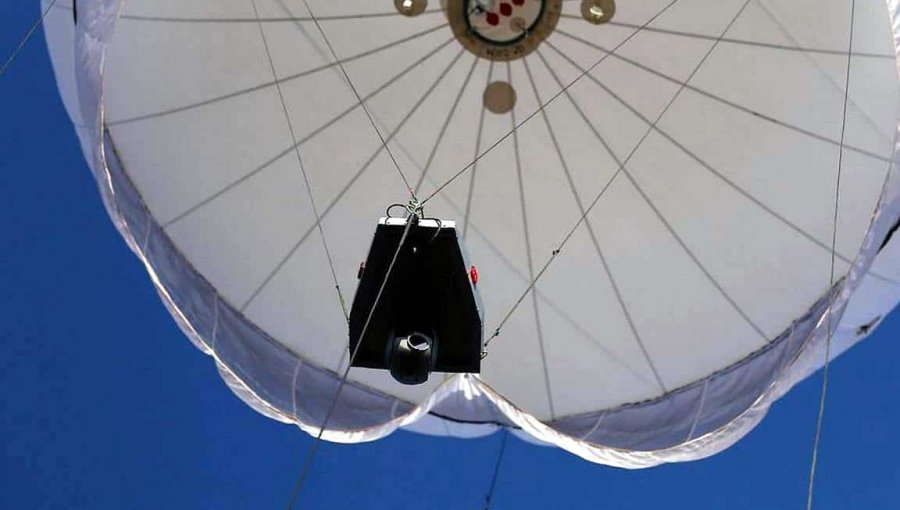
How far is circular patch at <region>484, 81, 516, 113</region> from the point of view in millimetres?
12062

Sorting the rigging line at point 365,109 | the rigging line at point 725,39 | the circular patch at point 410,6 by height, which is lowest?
the rigging line at point 365,109

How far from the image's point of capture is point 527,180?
12023mm

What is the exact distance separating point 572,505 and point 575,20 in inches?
200

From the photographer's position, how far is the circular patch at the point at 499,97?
39.6ft

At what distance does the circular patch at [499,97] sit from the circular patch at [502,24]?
0.20m

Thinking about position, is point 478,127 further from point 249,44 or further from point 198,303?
point 198,303

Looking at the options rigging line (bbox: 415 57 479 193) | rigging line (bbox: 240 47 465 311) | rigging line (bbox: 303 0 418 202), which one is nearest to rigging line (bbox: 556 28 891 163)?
rigging line (bbox: 415 57 479 193)

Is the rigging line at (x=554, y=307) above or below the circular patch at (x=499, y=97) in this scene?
below

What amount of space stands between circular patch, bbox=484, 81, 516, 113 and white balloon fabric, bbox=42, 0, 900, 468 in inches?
0.8

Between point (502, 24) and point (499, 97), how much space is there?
0.54 meters

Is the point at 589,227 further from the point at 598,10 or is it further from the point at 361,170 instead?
the point at 361,170

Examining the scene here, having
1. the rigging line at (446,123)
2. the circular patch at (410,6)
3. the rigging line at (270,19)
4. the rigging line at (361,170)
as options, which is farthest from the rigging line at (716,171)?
the rigging line at (270,19)

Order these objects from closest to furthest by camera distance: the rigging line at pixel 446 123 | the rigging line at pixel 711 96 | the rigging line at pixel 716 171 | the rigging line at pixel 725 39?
the rigging line at pixel 725 39 < the rigging line at pixel 716 171 < the rigging line at pixel 711 96 < the rigging line at pixel 446 123

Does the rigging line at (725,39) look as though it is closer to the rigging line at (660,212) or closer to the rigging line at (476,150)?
the rigging line at (660,212)
